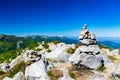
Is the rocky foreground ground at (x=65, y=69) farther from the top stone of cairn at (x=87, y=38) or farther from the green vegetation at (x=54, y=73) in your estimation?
the top stone of cairn at (x=87, y=38)

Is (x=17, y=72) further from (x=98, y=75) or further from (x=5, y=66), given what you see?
(x=5, y=66)

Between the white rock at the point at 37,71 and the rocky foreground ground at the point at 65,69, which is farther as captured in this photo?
the rocky foreground ground at the point at 65,69

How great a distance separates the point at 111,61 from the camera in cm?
7131

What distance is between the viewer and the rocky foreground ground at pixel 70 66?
5606 cm

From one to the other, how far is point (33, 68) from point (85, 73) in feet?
48.4

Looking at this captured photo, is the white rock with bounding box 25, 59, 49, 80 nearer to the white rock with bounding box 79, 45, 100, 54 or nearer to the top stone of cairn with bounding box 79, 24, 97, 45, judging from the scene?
the white rock with bounding box 79, 45, 100, 54

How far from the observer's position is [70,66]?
6512cm

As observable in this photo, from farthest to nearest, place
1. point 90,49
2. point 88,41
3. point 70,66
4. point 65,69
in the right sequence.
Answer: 1. point 88,41
2. point 90,49
3. point 70,66
4. point 65,69

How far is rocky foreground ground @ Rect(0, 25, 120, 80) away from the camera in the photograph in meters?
56.1

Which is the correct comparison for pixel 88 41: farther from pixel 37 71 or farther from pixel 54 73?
pixel 37 71

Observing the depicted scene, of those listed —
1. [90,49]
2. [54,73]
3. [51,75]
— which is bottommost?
[51,75]

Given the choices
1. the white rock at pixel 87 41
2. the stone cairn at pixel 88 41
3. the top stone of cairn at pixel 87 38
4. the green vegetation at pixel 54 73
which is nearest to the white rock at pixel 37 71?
the green vegetation at pixel 54 73

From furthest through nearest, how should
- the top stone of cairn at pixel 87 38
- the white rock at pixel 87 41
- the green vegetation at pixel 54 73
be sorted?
the top stone of cairn at pixel 87 38, the white rock at pixel 87 41, the green vegetation at pixel 54 73

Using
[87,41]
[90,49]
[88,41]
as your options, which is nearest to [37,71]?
[90,49]
